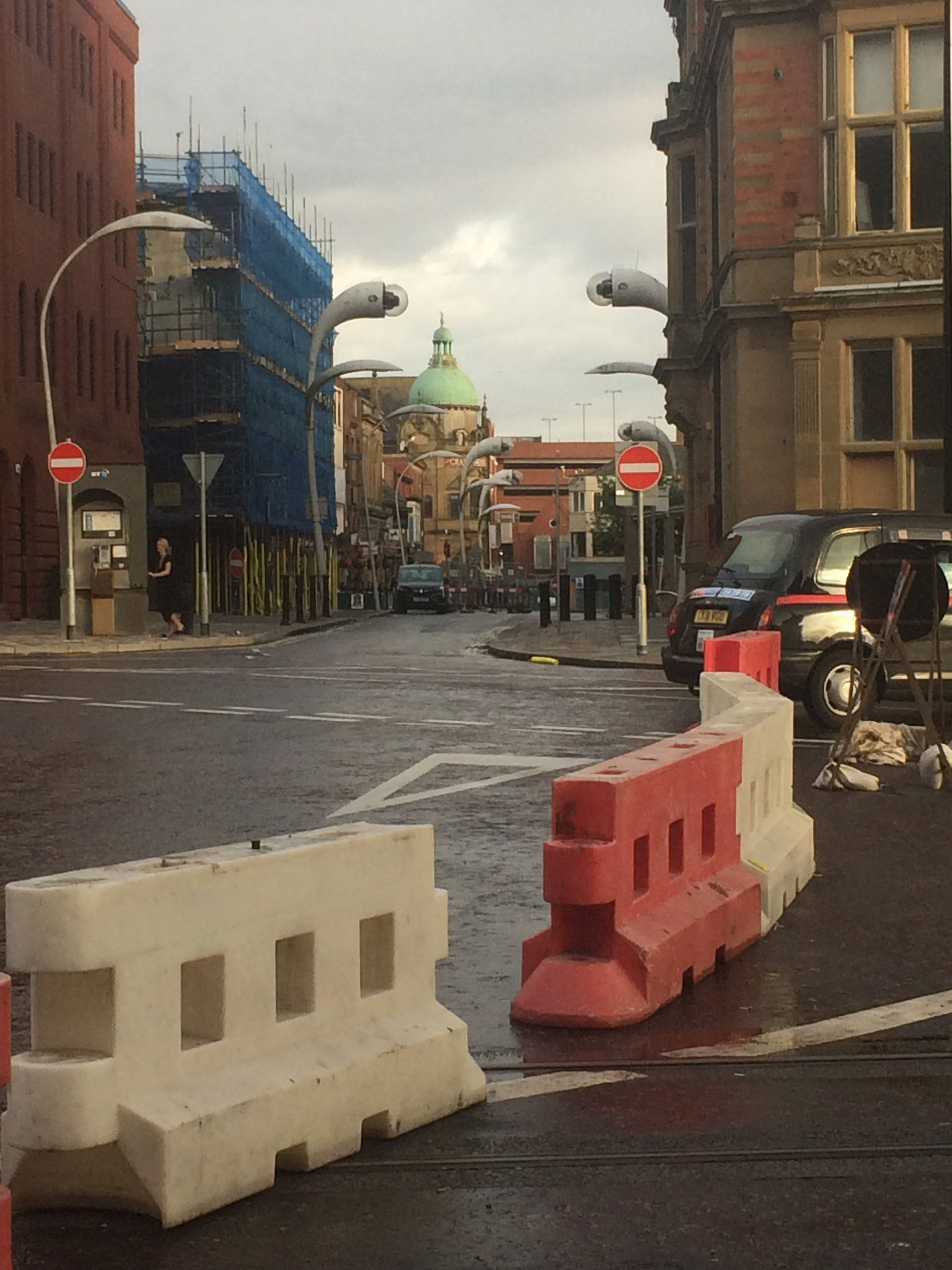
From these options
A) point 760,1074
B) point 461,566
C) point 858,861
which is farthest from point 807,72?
point 461,566

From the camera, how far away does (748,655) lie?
41.7 feet

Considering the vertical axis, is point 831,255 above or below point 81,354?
below

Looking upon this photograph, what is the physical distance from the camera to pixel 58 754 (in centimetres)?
1430

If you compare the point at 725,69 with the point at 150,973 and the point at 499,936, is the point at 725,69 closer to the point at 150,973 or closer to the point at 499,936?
the point at 499,936

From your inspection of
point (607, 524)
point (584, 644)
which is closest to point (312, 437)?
A: point (584, 644)

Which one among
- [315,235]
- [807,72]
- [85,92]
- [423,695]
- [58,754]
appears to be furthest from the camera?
[315,235]

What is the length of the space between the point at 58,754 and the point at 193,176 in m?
56.5

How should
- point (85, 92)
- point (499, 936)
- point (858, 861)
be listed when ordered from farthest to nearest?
point (85, 92) < point (858, 861) < point (499, 936)

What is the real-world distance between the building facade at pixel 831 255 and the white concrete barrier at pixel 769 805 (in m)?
20.2

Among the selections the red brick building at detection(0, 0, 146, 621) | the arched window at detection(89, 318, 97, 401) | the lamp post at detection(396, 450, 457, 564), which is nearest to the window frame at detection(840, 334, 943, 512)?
the red brick building at detection(0, 0, 146, 621)

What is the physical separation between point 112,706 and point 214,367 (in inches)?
1969

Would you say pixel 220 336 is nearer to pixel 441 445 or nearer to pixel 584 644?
pixel 584 644

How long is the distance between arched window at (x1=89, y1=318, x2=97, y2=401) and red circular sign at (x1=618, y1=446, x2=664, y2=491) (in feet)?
98.8

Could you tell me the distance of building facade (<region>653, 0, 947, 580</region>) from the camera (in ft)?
95.6
